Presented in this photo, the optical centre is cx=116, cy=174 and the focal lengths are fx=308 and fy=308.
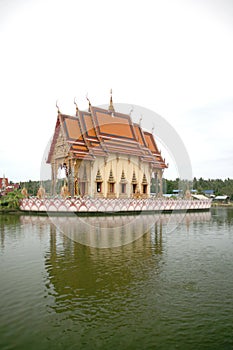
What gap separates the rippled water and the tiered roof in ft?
69.0

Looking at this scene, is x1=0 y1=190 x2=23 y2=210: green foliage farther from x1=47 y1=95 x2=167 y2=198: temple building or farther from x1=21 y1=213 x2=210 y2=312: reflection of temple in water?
x1=21 y1=213 x2=210 y2=312: reflection of temple in water

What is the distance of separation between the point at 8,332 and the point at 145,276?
4.14 m

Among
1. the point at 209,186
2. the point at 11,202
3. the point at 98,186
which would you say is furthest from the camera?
the point at 209,186

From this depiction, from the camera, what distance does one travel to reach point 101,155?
33.5 meters

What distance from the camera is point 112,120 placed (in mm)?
37938

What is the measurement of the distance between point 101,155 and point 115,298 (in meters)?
27.0

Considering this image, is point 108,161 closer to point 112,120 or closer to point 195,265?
point 112,120

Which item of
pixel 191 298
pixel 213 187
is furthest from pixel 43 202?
pixel 213 187

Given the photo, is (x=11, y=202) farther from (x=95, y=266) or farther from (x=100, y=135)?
(x=95, y=266)

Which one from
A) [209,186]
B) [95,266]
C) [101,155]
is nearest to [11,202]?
[101,155]

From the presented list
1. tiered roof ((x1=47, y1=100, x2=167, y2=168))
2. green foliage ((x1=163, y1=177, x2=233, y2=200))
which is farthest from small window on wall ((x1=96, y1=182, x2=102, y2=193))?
green foliage ((x1=163, y1=177, x2=233, y2=200))

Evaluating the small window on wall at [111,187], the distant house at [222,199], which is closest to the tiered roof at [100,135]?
the small window on wall at [111,187]

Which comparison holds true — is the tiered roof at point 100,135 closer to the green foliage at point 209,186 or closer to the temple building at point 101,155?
the temple building at point 101,155

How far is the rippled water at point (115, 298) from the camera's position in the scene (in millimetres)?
5219
